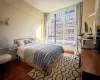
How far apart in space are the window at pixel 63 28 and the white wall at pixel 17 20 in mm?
1346

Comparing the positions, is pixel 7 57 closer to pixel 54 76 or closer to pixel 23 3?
pixel 54 76

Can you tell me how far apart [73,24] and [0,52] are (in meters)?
4.03

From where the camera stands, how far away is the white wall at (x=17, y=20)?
254 centimetres

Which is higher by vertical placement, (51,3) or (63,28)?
(51,3)

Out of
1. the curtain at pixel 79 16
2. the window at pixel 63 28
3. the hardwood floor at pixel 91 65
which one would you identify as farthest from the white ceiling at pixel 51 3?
the hardwood floor at pixel 91 65

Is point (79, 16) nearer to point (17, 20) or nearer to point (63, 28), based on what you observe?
point (63, 28)

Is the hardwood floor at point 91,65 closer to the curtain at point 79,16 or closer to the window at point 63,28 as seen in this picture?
the curtain at point 79,16

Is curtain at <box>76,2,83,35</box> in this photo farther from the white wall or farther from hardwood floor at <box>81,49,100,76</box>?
hardwood floor at <box>81,49,100,76</box>

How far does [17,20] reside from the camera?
3.02m

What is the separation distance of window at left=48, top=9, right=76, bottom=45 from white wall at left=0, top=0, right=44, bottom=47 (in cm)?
135

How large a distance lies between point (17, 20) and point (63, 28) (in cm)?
286

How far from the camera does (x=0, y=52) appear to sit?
244 cm

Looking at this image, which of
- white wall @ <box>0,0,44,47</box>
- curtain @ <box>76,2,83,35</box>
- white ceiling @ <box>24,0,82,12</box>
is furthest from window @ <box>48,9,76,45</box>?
white wall @ <box>0,0,44,47</box>

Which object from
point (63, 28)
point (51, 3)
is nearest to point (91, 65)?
point (51, 3)
